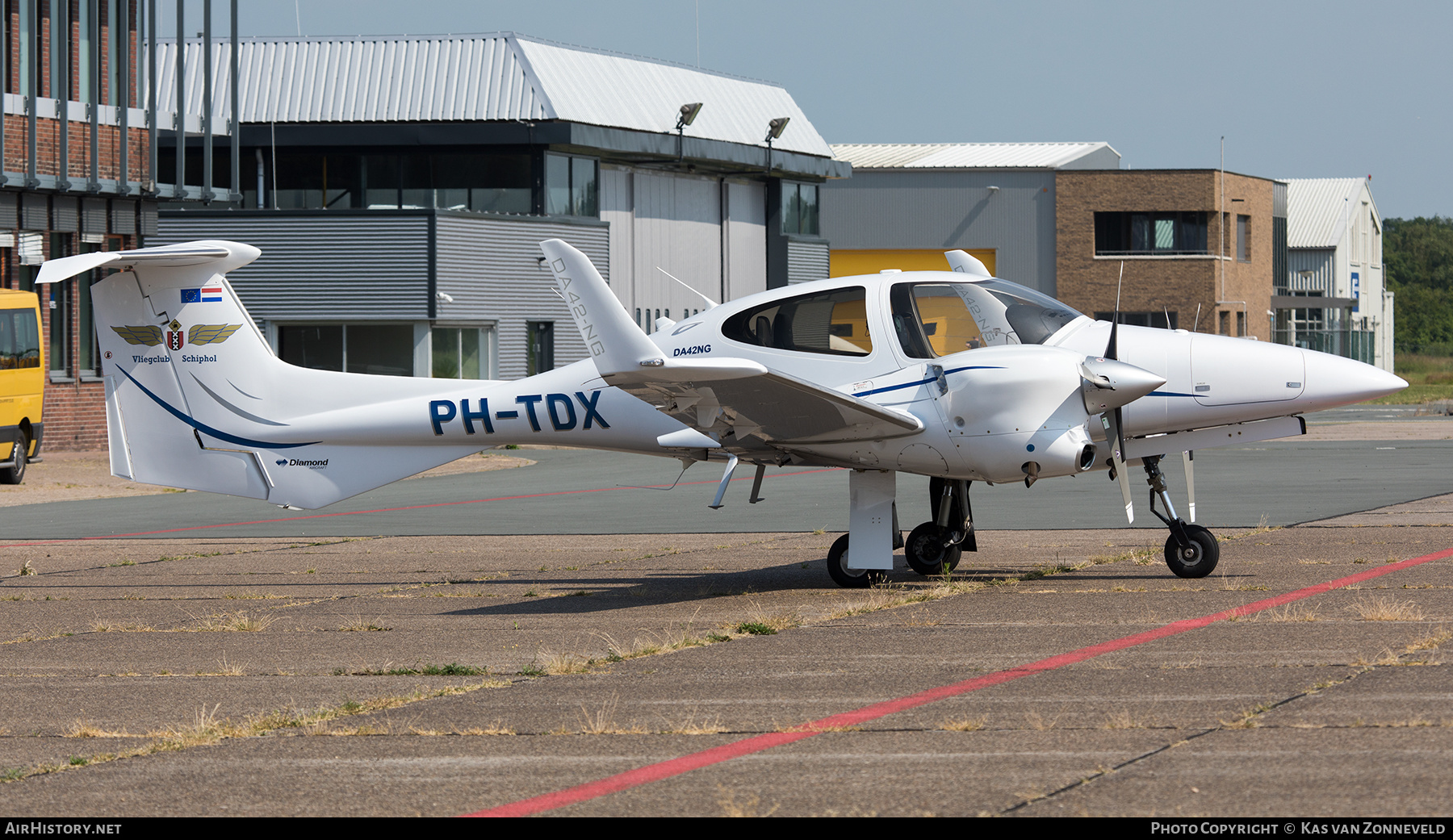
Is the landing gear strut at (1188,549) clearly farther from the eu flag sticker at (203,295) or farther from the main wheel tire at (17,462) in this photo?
the main wheel tire at (17,462)

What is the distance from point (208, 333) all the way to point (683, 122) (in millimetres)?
31957

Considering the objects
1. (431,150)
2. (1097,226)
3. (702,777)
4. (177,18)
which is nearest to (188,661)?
(702,777)

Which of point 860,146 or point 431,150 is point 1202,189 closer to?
point 860,146

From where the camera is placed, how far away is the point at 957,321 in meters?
12.2

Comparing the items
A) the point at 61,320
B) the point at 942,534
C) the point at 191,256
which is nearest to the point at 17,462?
the point at 61,320

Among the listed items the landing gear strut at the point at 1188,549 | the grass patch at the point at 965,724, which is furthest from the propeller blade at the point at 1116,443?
the grass patch at the point at 965,724

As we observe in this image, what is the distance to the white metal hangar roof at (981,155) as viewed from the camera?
241ft

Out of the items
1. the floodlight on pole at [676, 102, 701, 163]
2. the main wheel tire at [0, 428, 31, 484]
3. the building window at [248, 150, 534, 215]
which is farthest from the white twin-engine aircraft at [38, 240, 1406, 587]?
the floodlight on pole at [676, 102, 701, 163]

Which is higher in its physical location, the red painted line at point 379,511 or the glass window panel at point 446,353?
the glass window panel at point 446,353

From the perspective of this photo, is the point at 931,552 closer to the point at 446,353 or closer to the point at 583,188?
the point at 446,353

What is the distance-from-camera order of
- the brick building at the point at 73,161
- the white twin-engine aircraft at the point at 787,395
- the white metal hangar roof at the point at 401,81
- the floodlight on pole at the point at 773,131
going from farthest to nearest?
the floodlight on pole at the point at 773,131
the white metal hangar roof at the point at 401,81
the brick building at the point at 73,161
the white twin-engine aircraft at the point at 787,395

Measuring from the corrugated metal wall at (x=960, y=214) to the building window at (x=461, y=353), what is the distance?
31.1 m

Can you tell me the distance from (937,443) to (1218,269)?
59364mm

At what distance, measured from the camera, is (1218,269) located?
6769cm
